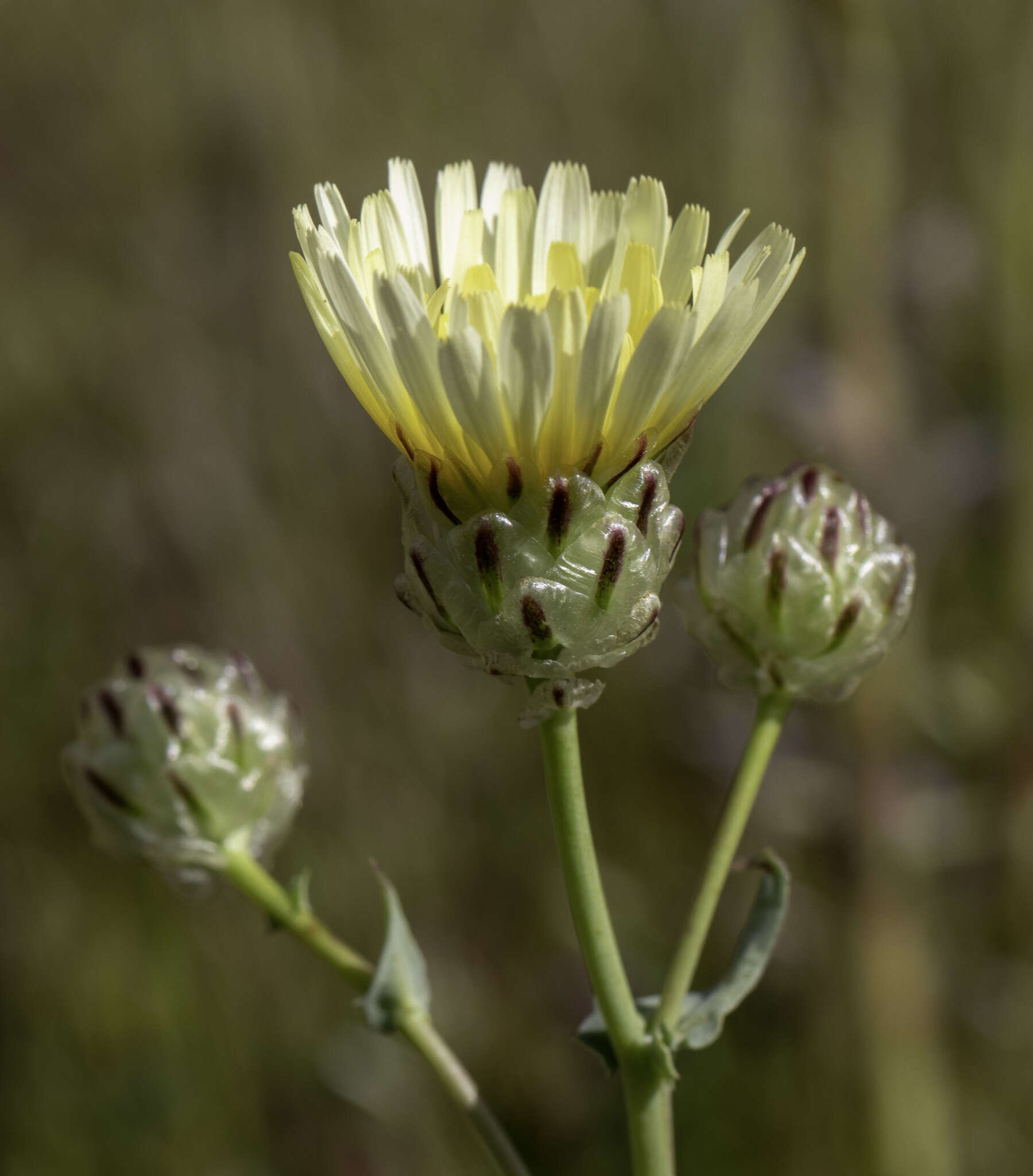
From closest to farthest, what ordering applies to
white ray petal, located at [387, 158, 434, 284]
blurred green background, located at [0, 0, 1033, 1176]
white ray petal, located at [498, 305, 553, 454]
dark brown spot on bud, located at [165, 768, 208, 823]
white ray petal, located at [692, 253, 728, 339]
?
white ray petal, located at [498, 305, 553, 454], white ray petal, located at [692, 253, 728, 339], white ray petal, located at [387, 158, 434, 284], dark brown spot on bud, located at [165, 768, 208, 823], blurred green background, located at [0, 0, 1033, 1176]

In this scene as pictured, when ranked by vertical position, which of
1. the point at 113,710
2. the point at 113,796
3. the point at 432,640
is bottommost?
the point at 432,640

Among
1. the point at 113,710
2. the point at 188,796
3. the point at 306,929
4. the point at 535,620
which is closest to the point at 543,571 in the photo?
the point at 535,620

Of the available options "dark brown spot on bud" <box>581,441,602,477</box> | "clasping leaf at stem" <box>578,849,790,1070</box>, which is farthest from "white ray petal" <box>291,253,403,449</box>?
"clasping leaf at stem" <box>578,849,790,1070</box>

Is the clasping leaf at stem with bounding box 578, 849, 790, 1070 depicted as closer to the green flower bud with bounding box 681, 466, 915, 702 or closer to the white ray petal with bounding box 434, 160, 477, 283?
the green flower bud with bounding box 681, 466, 915, 702

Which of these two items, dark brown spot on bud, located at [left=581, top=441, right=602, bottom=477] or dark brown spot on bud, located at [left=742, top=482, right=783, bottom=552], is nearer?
dark brown spot on bud, located at [left=581, top=441, right=602, bottom=477]

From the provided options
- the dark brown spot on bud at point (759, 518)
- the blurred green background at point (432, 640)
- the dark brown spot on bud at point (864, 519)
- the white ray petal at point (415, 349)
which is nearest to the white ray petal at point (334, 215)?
the white ray petal at point (415, 349)

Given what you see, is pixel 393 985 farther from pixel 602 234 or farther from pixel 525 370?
pixel 602 234

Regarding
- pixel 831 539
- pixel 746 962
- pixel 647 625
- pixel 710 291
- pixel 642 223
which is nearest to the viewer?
pixel 710 291
